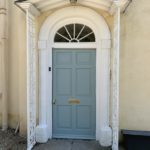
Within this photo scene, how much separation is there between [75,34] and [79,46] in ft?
1.19

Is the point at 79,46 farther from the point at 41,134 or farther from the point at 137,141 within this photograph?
the point at 137,141

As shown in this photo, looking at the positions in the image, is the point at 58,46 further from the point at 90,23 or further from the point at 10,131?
the point at 10,131

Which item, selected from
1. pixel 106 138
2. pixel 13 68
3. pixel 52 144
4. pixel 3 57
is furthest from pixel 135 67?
pixel 3 57

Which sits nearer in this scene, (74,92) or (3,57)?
(74,92)

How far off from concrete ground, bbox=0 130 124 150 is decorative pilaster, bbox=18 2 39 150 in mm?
336

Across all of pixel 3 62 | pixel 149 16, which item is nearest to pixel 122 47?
pixel 149 16

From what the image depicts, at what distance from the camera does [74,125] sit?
238 inches

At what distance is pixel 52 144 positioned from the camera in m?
5.69

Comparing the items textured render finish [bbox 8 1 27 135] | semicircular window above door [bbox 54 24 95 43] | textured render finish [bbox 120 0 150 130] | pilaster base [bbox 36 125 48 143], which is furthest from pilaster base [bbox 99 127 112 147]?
textured render finish [bbox 8 1 27 135]

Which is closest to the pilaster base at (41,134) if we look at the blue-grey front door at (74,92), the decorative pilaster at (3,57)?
the blue-grey front door at (74,92)

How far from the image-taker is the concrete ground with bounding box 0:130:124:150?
548 centimetres

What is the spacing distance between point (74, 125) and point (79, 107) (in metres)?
0.53

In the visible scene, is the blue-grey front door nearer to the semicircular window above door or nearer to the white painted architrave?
the white painted architrave

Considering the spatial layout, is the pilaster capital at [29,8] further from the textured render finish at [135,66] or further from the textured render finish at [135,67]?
the textured render finish at [135,67]
